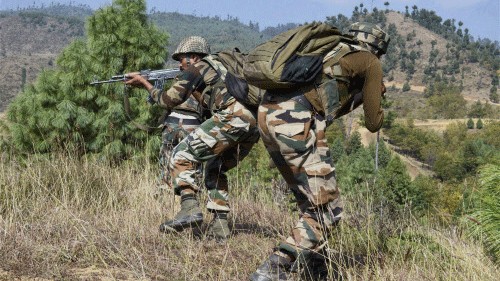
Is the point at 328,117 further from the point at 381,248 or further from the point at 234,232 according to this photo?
the point at 234,232

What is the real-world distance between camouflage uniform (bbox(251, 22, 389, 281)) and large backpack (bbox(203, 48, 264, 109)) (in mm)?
327

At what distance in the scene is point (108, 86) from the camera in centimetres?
959

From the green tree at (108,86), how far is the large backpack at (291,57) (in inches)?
258

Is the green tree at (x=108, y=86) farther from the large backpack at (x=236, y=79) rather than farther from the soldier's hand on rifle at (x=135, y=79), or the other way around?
the large backpack at (x=236, y=79)

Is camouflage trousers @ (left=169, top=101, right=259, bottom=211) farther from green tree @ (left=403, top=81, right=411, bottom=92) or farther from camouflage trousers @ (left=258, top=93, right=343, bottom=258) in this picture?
green tree @ (left=403, top=81, right=411, bottom=92)

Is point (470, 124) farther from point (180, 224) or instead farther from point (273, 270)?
point (273, 270)

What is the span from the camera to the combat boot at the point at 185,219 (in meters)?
3.17

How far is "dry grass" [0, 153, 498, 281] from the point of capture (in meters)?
2.55

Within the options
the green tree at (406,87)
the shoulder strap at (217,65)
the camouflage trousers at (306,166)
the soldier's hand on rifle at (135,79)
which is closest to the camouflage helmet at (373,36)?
the camouflage trousers at (306,166)

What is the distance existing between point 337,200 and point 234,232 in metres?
1.31

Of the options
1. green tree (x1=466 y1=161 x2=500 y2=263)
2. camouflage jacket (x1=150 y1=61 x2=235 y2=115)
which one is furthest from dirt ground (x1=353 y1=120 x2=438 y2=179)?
camouflage jacket (x1=150 y1=61 x2=235 y2=115)

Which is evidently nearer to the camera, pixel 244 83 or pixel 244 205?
pixel 244 83

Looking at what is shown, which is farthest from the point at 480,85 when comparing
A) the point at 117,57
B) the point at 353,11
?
the point at 117,57

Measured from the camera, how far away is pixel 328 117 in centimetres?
255
